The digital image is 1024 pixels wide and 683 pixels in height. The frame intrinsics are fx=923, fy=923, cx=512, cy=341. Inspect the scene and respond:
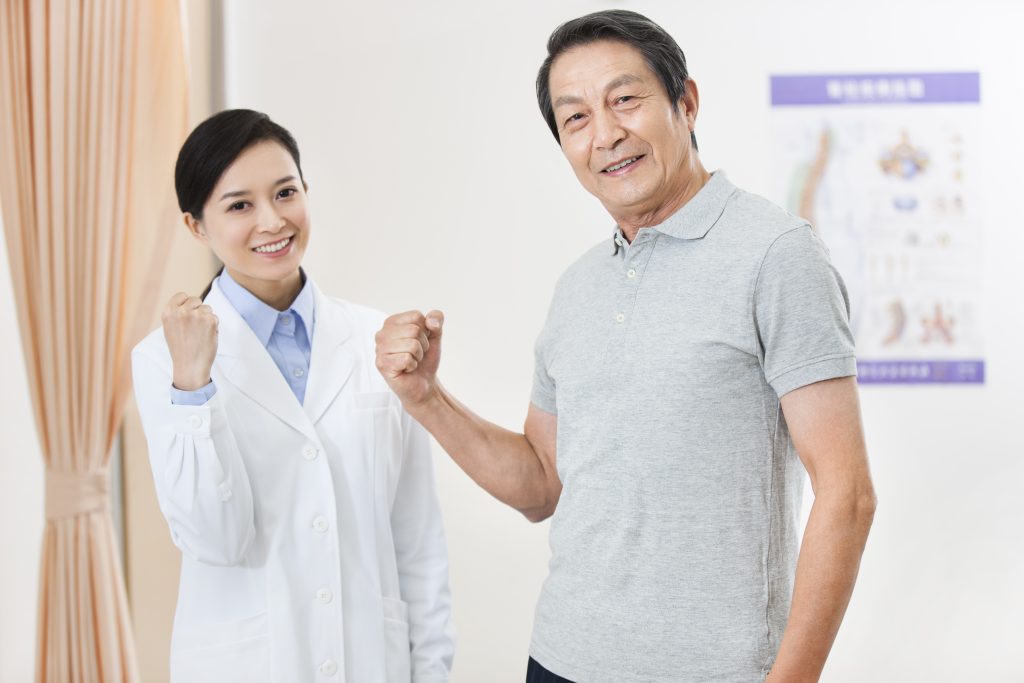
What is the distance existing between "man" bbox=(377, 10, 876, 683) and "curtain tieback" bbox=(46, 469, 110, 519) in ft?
4.84

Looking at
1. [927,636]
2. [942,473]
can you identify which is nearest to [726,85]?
[942,473]

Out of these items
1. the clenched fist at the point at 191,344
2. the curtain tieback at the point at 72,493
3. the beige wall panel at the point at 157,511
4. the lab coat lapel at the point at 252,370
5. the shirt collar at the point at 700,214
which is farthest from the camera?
Answer: the beige wall panel at the point at 157,511

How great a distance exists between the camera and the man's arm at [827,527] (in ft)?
3.72

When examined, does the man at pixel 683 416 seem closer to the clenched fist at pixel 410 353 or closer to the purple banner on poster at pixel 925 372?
the clenched fist at pixel 410 353

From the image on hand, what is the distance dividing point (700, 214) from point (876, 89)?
5.60 ft

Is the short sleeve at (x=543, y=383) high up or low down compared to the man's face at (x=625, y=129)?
down

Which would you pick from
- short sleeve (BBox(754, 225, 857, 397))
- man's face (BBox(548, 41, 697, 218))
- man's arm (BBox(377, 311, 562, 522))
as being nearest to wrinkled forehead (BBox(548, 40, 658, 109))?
man's face (BBox(548, 41, 697, 218))

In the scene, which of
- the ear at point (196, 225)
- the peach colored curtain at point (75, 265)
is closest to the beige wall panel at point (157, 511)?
the peach colored curtain at point (75, 265)

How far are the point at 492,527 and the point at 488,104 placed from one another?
1.27 m

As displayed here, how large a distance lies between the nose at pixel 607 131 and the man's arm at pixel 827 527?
44 centimetres

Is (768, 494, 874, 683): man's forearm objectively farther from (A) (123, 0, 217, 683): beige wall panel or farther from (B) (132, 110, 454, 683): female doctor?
(A) (123, 0, 217, 683): beige wall panel

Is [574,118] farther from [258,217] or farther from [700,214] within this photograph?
[258,217]

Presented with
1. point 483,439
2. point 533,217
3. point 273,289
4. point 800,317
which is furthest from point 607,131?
point 533,217

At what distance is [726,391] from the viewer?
1.21 metres
